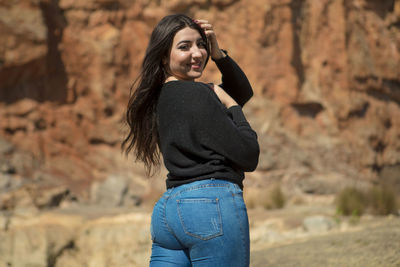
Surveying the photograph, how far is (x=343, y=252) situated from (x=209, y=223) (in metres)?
2.93

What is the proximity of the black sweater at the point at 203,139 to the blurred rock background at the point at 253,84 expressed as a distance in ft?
31.8

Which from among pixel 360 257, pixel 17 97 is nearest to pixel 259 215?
pixel 360 257

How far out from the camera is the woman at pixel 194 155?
1641 mm

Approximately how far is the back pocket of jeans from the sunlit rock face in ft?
35.4

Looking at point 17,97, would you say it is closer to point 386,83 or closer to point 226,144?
point 386,83

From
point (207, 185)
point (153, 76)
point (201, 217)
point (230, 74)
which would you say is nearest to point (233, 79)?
point (230, 74)

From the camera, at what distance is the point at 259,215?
897 centimetres

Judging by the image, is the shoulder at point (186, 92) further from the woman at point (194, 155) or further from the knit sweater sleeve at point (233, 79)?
the knit sweater sleeve at point (233, 79)

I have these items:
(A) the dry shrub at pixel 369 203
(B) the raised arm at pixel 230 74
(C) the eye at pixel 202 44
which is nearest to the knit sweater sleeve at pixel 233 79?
(B) the raised arm at pixel 230 74

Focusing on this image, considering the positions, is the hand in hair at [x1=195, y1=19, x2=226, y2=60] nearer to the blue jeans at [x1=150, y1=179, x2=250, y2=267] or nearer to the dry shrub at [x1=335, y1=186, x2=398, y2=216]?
the blue jeans at [x1=150, y1=179, x2=250, y2=267]

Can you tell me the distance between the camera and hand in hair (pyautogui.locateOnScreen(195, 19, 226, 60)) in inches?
80.4

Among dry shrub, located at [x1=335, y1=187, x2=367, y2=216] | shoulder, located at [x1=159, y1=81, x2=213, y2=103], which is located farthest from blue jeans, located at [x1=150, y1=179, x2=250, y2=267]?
dry shrub, located at [x1=335, y1=187, x2=367, y2=216]

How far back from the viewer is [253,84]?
45.2ft

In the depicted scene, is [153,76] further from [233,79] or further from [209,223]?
[209,223]
